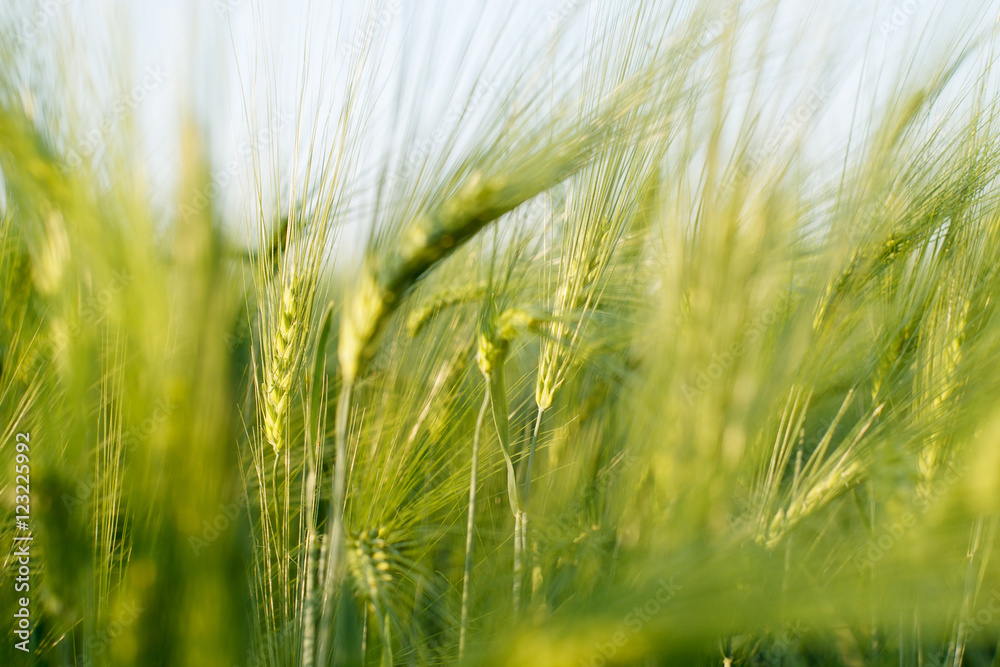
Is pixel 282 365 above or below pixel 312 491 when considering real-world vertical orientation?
above

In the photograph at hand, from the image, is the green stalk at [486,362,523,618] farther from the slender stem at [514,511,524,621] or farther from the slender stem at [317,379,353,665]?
the slender stem at [317,379,353,665]

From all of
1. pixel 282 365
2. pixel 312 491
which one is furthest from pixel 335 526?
pixel 282 365

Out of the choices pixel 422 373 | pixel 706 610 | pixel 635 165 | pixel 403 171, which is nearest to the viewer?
pixel 706 610

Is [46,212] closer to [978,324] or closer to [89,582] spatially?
[89,582]

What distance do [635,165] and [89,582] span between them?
79 centimetres

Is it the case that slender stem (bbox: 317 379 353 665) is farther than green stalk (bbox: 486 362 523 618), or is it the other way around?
green stalk (bbox: 486 362 523 618)

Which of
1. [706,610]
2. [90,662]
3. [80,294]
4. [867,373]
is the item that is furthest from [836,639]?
[80,294]

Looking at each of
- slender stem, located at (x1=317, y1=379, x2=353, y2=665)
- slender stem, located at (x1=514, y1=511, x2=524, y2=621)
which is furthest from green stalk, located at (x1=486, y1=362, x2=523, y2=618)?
slender stem, located at (x1=317, y1=379, x2=353, y2=665)

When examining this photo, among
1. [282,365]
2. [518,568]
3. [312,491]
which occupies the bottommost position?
[518,568]

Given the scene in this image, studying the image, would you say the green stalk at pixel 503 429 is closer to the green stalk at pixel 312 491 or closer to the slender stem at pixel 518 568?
the slender stem at pixel 518 568

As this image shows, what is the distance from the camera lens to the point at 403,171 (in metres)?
0.65

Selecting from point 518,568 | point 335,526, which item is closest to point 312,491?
point 335,526

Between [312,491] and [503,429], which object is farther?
[503,429]

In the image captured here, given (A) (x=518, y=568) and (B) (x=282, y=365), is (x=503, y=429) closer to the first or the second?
(A) (x=518, y=568)
